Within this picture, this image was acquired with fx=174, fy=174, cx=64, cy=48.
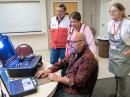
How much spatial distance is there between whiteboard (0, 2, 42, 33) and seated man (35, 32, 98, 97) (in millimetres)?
4357

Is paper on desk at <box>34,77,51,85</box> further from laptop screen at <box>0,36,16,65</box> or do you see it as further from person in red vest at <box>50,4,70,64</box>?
person in red vest at <box>50,4,70,64</box>

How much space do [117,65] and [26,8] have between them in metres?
4.19

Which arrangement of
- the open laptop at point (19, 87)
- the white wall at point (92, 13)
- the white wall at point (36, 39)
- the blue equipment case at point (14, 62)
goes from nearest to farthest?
1. the open laptop at point (19, 87)
2. the blue equipment case at point (14, 62)
3. the white wall at point (36, 39)
4. the white wall at point (92, 13)

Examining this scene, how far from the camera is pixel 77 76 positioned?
155 cm

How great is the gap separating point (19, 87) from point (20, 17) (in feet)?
15.5

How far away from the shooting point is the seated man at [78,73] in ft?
5.04

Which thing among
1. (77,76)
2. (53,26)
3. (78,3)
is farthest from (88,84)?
(78,3)

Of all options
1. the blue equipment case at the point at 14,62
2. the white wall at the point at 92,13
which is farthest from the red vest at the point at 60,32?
the white wall at the point at 92,13

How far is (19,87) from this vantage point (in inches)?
54.4

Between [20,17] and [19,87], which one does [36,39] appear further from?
[19,87]

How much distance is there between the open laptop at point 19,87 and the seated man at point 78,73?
205mm

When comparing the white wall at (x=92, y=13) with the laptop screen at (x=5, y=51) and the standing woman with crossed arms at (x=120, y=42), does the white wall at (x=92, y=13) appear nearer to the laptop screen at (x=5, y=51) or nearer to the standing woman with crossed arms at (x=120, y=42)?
the standing woman with crossed arms at (x=120, y=42)

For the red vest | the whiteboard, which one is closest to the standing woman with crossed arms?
the red vest

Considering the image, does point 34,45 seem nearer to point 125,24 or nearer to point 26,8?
point 26,8
